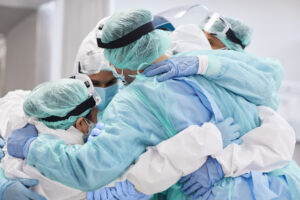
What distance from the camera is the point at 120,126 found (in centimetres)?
119

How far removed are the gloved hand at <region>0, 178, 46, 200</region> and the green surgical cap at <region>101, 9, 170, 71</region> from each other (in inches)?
22.9

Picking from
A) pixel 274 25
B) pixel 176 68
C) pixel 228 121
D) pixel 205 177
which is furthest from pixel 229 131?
pixel 274 25

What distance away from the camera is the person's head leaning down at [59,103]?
1.36 metres

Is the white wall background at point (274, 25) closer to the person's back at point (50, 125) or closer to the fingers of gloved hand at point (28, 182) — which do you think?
the person's back at point (50, 125)

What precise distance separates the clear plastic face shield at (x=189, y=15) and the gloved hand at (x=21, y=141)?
3.09ft

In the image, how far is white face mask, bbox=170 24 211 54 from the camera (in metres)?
1.80

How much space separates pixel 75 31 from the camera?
115 inches

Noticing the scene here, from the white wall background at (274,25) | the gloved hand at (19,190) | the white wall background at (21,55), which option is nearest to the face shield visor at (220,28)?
the gloved hand at (19,190)

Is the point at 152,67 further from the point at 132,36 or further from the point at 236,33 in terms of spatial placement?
the point at 236,33

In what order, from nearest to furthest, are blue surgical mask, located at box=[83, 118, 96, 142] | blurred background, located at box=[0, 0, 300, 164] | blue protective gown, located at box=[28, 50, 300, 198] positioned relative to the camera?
1. blue protective gown, located at box=[28, 50, 300, 198]
2. blue surgical mask, located at box=[83, 118, 96, 142]
3. blurred background, located at box=[0, 0, 300, 164]

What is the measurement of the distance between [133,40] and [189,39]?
62cm

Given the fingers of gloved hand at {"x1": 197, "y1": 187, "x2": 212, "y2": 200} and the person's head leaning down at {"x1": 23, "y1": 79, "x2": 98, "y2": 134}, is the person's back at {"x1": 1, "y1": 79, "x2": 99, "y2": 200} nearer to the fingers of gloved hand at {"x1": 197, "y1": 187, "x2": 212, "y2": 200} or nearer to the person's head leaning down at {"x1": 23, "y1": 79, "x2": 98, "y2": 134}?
the person's head leaning down at {"x1": 23, "y1": 79, "x2": 98, "y2": 134}

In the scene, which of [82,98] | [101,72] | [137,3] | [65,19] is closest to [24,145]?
[82,98]

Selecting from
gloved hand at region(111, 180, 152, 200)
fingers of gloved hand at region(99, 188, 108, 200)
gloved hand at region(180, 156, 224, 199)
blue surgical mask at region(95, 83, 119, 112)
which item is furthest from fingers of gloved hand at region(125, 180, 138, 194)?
blue surgical mask at region(95, 83, 119, 112)
